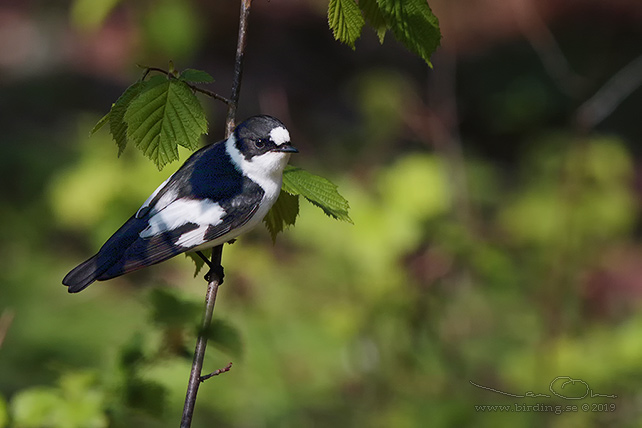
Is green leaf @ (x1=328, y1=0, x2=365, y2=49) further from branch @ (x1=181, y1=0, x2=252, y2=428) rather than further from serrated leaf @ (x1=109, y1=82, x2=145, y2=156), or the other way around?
serrated leaf @ (x1=109, y1=82, x2=145, y2=156)

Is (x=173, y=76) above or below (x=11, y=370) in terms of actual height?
above

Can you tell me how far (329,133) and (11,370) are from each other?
491 centimetres

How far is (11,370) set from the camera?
172 inches

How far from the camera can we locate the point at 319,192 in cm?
159

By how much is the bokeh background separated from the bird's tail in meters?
0.14

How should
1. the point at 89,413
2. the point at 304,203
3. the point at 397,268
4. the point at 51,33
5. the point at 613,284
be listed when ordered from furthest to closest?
the point at 51,33
the point at 613,284
the point at 304,203
the point at 397,268
the point at 89,413

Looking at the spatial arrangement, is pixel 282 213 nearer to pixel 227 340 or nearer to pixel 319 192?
pixel 319 192

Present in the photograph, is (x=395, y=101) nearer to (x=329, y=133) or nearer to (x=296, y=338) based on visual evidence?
(x=296, y=338)

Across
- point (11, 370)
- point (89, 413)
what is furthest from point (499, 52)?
point (89, 413)

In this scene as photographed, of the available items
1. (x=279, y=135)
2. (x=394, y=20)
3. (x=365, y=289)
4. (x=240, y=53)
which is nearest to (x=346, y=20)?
(x=394, y=20)

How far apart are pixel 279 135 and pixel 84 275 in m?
0.57

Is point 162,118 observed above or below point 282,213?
above

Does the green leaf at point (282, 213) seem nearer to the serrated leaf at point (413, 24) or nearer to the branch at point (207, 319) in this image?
the branch at point (207, 319)

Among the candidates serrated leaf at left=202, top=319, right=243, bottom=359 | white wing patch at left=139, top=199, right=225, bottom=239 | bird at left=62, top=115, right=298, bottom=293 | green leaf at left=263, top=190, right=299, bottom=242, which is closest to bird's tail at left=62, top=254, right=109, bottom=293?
bird at left=62, top=115, right=298, bottom=293
